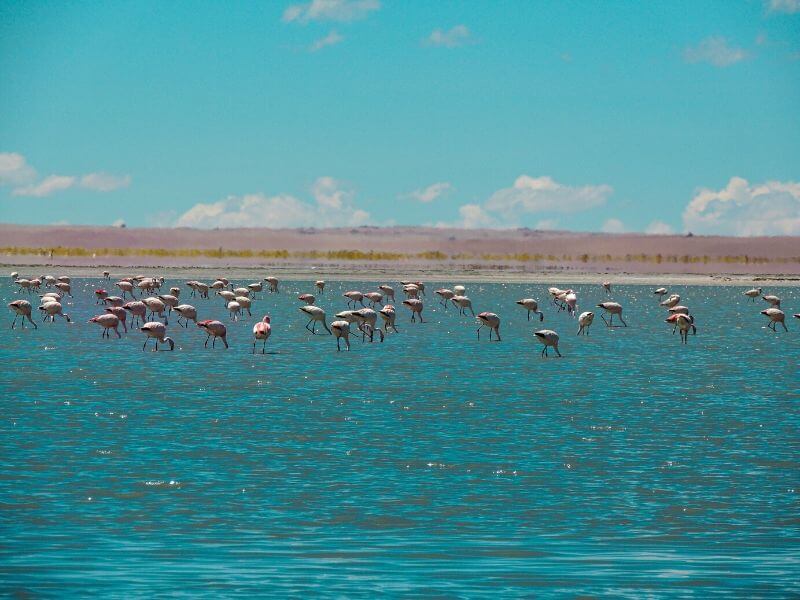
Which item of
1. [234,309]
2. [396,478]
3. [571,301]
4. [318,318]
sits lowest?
[396,478]

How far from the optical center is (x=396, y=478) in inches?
595

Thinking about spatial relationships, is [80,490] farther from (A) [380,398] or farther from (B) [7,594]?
(A) [380,398]

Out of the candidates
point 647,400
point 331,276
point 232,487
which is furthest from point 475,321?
point 331,276

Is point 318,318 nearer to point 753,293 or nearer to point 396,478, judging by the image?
point 396,478

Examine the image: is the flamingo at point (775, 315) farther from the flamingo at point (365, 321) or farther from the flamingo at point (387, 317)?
the flamingo at point (365, 321)

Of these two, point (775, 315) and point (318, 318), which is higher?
point (775, 315)

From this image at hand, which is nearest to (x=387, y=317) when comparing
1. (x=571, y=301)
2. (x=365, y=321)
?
(x=365, y=321)

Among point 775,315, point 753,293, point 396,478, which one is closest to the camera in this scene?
point 396,478

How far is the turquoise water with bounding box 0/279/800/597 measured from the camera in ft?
36.4

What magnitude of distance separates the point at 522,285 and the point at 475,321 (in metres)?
40.5

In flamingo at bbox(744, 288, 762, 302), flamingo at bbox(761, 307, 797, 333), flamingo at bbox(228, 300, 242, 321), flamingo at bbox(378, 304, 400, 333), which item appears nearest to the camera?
flamingo at bbox(378, 304, 400, 333)

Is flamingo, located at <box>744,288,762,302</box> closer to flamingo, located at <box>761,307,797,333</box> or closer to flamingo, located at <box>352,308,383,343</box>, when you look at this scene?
flamingo, located at <box>761,307,797,333</box>

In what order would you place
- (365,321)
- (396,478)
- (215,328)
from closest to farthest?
(396,478), (215,328), (365,321)

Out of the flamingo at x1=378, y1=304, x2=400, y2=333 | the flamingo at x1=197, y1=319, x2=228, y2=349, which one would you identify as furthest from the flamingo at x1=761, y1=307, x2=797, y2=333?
Answer: the flamingo at x1=197, y1=319, x2=228, y2=349
